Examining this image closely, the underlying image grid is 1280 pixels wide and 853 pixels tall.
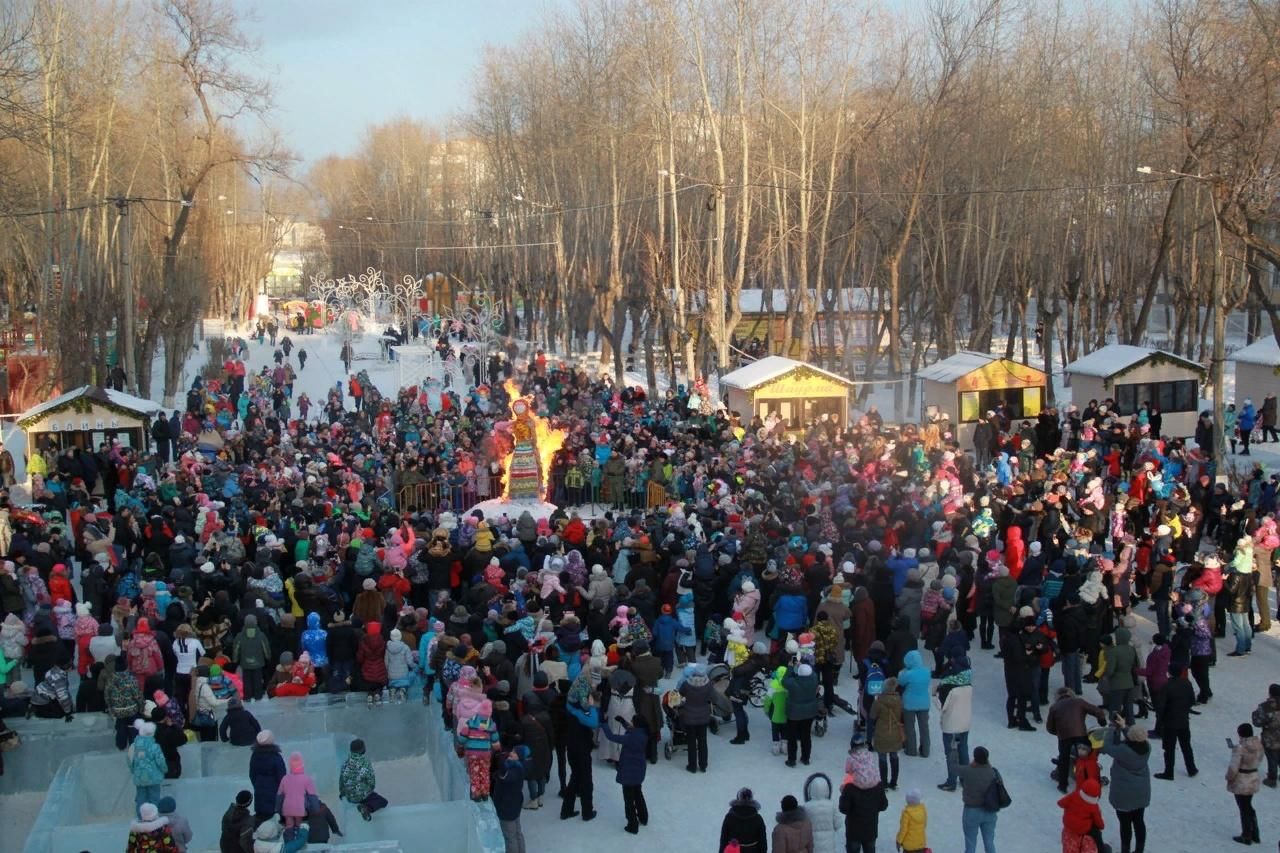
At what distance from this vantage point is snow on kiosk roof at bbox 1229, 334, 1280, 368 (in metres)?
24.1

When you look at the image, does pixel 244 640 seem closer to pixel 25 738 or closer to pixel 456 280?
pixel 25 738

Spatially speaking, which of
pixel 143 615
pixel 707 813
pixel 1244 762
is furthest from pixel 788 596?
pixel 143 615

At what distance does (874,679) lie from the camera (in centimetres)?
1016

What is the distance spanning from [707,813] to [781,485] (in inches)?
304

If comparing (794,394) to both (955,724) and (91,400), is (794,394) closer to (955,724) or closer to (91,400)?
(91,400)

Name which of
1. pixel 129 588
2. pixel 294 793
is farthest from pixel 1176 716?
pixel 129 588

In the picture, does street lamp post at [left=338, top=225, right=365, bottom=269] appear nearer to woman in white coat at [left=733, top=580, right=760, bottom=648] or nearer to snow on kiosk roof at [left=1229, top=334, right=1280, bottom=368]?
snow on kiosk roof at [left=1229, top=334, right=1280, bottom=368]

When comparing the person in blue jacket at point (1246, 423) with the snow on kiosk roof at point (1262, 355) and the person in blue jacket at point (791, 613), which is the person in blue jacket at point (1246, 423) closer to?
the snow on kiosk roof at point (1262, 355)

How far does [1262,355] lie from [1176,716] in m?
17.0

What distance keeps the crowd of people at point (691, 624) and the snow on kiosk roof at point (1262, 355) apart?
7.07m

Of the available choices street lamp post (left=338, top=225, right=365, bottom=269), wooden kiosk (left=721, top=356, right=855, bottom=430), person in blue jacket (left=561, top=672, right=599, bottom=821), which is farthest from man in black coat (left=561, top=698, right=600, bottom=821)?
street lamp post (left=338, top=225, right=365, bottom=269)

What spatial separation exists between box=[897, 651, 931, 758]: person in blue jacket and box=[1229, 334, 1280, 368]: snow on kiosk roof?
55.3ft

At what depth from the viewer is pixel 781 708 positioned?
33.7 ft

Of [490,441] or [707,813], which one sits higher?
[490,441]
